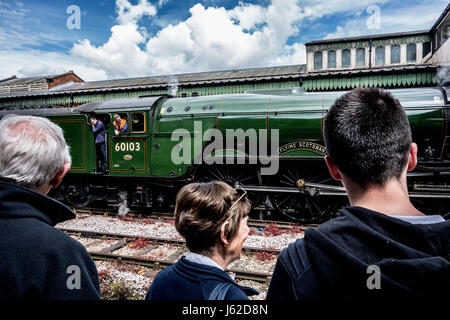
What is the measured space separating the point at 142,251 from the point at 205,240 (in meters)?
4.64

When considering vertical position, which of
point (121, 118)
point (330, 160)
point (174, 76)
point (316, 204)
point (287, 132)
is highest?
point (174, 76)

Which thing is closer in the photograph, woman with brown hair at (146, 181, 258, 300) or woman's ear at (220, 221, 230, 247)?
woman with brown hair at (146, 181, 258, 300)

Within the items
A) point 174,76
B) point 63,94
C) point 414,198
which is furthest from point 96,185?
point 174,76

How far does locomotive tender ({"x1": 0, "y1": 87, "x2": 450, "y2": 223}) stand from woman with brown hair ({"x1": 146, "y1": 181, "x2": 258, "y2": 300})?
18.7 ft

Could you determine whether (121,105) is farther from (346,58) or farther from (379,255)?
(346,58)

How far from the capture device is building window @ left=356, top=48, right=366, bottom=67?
750 inches

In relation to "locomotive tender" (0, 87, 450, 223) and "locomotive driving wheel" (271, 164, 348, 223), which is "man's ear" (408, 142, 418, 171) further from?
"locomotive driving wheel" (271, 164, 348, 223)

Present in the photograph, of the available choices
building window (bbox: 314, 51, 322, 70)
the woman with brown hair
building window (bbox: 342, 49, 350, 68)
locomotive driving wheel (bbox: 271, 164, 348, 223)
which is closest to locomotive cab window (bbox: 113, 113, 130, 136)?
locomotive driving wheel (bbox: 271, 164, 348, 223)

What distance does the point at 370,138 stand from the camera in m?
1.20

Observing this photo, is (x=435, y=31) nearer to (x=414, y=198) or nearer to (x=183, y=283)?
(x=414, y=198)

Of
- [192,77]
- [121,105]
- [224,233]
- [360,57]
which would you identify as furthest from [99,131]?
[360,57]

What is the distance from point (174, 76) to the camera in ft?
73.0

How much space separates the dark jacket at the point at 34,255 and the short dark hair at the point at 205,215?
0.54 m
